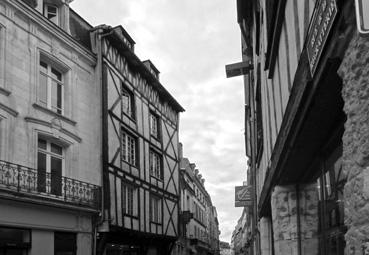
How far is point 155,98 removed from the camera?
76.2 ft

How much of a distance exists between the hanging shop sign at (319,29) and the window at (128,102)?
15863 millimetres

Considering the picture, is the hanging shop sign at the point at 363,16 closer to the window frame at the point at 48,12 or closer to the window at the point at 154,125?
the window frame at the point at 48,12

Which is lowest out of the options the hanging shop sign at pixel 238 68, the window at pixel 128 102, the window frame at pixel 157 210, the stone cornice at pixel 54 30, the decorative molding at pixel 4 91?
the window frame at pixel 157 210

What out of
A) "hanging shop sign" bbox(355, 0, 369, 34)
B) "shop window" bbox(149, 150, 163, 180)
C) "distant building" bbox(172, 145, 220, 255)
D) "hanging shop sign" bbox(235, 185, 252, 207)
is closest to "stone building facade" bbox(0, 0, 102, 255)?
"hanging shop sign" bbox(235, 185, 252, 207)

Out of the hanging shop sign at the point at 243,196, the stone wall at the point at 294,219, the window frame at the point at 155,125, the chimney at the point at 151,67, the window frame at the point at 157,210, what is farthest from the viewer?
the chimney at the point at 151,67

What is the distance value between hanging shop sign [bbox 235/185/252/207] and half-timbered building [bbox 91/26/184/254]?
3925 millimetres

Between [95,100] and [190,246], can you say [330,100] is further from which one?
[190,246]

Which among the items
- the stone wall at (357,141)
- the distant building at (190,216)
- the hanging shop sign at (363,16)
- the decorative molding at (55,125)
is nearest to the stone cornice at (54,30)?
the decorative molding at (55,125)

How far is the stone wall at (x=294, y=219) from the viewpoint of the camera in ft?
21.9

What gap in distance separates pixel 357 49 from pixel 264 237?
31.3 feet

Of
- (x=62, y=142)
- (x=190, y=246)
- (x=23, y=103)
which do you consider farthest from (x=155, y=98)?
(x=190, y=246)

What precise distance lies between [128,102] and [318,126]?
15893 millimetres

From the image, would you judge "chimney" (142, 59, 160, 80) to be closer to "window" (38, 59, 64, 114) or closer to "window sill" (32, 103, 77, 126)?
"window" (38, 59, 64, 114)

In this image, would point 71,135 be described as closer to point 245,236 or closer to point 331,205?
point 331,205
